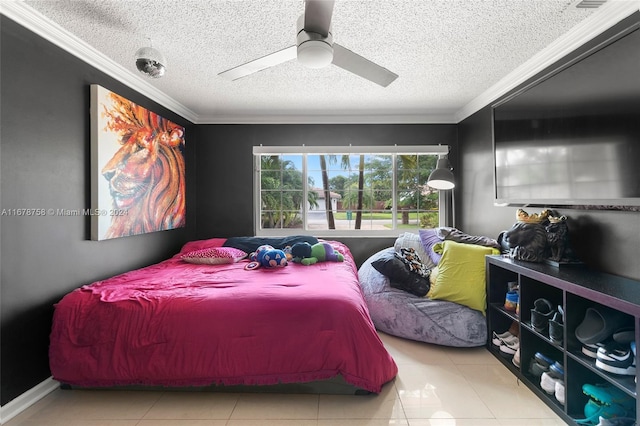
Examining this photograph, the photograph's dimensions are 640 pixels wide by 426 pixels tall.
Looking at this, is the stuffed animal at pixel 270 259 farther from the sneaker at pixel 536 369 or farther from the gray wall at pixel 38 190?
the sneaker at pixel 536 369

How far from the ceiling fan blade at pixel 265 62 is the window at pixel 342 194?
2.13 metres

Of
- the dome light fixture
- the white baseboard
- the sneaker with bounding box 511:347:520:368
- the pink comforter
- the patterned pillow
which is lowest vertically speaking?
the white baseboard

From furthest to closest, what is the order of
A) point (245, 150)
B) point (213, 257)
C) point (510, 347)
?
1. point (245, 150)
2. point (213, 257)
3. point (510, 347)

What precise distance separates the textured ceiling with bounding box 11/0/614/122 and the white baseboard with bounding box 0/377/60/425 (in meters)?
2.28

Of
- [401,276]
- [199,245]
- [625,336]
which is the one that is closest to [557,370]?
[625,336]

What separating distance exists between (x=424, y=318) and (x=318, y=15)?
2.31 meters

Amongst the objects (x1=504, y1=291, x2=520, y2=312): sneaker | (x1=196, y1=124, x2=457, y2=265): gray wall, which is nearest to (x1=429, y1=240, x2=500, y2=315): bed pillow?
(x1=504, y1=291, x2=520, y2=312): sneaker

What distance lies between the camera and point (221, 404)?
185 centimetres

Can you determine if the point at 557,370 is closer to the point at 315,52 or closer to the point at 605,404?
the point at 605,404

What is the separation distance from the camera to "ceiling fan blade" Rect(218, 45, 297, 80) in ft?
5.36

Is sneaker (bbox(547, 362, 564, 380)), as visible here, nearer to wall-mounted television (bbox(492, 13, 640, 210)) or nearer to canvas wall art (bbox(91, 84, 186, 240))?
wall-mounted television (bbox(492, 13, 640, 210))

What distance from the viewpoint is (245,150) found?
3975 millimetres

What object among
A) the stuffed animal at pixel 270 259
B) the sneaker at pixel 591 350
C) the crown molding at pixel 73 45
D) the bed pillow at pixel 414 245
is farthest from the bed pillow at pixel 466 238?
the crown molding at pixel 73 45

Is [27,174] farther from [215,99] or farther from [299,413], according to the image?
[299,413]
